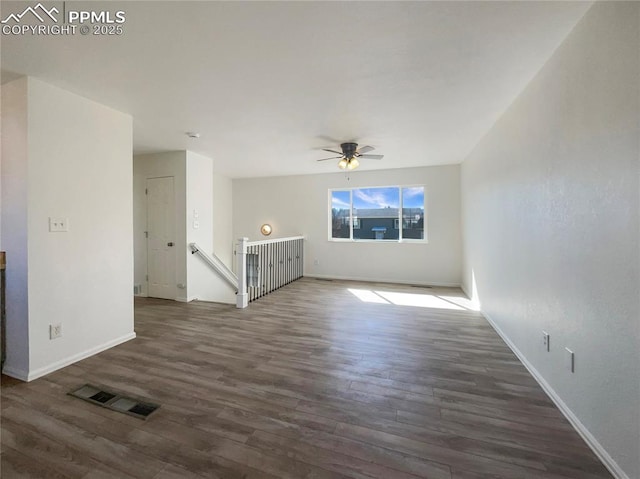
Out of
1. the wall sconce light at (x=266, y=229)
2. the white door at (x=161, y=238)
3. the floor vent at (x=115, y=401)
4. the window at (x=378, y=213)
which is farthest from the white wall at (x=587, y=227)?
the wall sconce light at (x=266, y=229)

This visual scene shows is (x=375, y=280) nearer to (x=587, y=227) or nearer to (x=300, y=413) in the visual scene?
(x=300, y=413)

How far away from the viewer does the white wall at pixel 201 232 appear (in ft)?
15.0

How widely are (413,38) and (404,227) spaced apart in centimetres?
466

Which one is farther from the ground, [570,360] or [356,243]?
[356,243]

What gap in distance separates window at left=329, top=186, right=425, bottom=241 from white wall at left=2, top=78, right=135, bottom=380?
14.4 feet

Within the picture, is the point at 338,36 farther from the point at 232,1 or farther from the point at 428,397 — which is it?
the point at 428,397

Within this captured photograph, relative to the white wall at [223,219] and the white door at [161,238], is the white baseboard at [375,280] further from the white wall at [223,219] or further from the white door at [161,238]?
the white door at [161,238]

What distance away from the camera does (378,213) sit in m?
6.31

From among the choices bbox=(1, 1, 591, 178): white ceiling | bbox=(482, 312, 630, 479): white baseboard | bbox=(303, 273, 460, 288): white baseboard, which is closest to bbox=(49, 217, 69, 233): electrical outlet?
bbox=(1, 1, 591, 178): white ceiling

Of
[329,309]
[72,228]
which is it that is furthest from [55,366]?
[329,309]

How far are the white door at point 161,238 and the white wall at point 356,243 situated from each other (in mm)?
2609

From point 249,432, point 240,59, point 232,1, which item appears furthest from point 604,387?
Result: point 240,59

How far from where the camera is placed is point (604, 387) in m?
1.48

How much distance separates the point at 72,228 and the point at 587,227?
402cm
